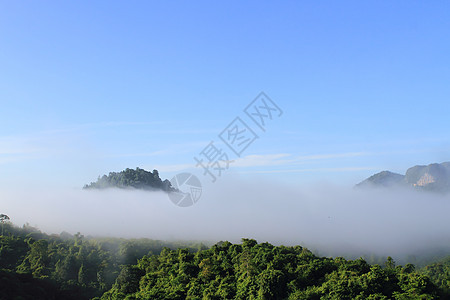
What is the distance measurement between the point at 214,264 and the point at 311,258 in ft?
30.5

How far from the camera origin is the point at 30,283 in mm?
45469

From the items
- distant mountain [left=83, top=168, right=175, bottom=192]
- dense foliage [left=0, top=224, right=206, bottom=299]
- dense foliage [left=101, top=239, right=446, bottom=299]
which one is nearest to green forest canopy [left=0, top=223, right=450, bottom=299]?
dense foliage [left=101, top=239, right=446, bottom=299]

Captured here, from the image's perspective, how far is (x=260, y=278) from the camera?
30781mm

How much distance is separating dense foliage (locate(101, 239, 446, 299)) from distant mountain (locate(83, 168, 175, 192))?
144762 millimetres

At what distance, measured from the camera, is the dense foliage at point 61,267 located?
44.7 metres

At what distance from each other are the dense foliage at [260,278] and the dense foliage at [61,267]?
33.1 feet

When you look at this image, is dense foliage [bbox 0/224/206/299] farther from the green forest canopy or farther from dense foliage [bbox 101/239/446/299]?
dense foliage [bbox 101/239/446/299]

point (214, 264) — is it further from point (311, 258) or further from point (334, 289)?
point (334, 289)

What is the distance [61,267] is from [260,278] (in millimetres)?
36777

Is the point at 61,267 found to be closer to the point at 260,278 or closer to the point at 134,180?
the point at 260,278

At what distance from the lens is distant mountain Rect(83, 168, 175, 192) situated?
186500 mm

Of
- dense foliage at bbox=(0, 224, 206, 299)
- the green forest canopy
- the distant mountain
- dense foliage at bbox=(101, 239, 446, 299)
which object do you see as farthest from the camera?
the distant mountain

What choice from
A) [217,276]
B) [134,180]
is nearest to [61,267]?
[217,276]

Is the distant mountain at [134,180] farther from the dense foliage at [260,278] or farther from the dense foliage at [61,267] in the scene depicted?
the dense foliage at [260,278]
